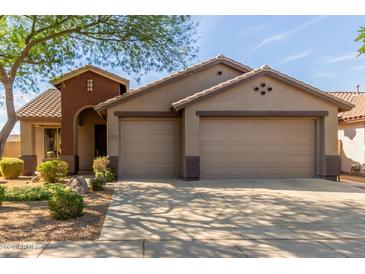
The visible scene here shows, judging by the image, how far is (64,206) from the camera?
7.25 m

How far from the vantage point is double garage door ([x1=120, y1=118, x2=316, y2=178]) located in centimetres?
1402

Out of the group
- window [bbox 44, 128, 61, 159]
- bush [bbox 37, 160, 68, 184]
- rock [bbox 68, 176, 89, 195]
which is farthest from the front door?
rock [bbox 68, 176, 89, 195]

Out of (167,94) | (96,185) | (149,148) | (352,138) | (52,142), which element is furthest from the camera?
(52,142)

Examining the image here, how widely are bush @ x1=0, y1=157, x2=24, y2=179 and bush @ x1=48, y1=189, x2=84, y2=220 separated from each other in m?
10.1

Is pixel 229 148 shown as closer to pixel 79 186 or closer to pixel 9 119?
pixel 79 186

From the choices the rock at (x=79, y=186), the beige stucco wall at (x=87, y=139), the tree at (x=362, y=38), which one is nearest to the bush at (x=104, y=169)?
the rock at (x=79, y=186)

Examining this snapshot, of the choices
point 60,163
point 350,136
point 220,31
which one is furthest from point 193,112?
point 350,136

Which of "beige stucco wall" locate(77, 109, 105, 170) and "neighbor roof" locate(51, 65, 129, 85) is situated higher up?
"neighbor roof" locate(51, 65, 129, 85)

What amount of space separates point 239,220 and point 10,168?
13.3 m

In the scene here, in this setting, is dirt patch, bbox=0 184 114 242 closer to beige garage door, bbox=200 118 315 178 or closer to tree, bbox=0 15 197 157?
tree, bbox=0 15 197 157

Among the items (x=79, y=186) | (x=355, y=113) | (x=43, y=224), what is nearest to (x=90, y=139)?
(x=79, y=186)

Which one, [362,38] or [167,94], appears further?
[167,94]

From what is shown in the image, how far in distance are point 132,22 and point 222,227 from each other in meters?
7.44
